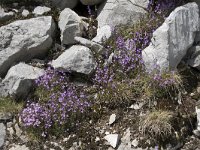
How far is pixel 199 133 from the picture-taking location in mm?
8656

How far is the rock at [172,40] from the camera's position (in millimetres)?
9273

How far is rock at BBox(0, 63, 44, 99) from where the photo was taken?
947cm

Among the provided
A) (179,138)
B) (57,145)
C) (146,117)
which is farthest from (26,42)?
(179,138)

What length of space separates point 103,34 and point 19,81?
2.06 m

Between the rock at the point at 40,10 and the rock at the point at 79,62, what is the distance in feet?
4.85

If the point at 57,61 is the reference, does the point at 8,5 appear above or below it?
above

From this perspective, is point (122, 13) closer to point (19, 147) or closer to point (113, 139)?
point (113, 139)

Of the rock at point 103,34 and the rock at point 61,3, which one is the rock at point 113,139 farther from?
the rock at point 61,3

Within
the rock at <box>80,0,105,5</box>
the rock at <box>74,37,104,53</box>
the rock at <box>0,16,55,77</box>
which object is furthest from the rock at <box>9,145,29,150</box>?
the rock at <box>80,0,105,5</box>

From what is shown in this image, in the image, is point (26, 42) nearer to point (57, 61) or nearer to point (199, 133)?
point (57, 61)

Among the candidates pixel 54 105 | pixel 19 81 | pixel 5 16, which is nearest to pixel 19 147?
pixel 54 105

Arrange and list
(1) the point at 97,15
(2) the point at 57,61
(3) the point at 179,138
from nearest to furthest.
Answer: (3) the point at 179,138
(2) the point at 57,61
(1) the point at 97,15

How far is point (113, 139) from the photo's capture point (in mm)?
8703

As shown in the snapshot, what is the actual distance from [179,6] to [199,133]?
2.85 meters
